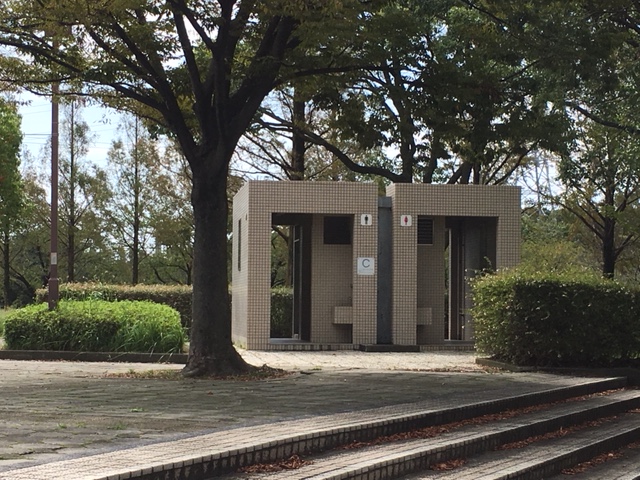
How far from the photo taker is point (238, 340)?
22.7 metres

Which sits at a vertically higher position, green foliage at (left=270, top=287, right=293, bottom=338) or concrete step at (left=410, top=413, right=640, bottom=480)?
green foliage at (left=270, top=287, right=293, bottom=338)

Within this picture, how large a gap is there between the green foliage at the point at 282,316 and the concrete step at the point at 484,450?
52.5 feet

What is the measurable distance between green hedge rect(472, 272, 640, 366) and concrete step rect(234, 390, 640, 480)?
12.5 feet

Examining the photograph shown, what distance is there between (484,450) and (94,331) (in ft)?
35.2

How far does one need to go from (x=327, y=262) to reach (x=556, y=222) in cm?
2279

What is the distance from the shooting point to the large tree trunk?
13.0 meters

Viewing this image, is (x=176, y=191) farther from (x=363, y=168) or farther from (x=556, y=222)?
(x=556, y=222)

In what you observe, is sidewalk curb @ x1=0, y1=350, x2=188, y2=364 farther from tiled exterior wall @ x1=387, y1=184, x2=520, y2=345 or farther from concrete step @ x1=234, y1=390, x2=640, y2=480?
concrete step @ x1=234, y1=390, x2=640, y2=480

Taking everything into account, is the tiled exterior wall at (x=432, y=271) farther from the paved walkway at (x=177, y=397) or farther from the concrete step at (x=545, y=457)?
the concrete step at (x=545, y=457)

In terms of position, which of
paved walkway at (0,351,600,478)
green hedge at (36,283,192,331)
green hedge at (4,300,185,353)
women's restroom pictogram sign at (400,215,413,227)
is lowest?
paved walkway at (0,351,600,478)

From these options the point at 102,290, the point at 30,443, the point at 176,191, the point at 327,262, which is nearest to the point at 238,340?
the point at 327,262

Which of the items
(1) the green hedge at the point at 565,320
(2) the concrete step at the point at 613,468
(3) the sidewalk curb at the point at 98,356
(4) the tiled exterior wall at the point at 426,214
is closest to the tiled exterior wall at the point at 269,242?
(4) the tiled exterior wall at the point at 426,214

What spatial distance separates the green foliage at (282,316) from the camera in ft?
87.9

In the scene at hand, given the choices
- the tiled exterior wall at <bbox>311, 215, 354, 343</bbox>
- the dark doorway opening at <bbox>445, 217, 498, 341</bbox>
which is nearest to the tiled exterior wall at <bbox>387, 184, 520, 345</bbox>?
the dark doorway opening at <bbox>445, 217, 498, 341</bbox>
